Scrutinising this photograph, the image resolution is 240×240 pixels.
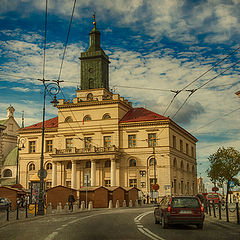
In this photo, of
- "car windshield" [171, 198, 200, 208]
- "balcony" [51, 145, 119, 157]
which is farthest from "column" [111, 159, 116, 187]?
"car windshield" [171, 198, 200, 208]

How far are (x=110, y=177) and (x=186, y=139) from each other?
20190mm

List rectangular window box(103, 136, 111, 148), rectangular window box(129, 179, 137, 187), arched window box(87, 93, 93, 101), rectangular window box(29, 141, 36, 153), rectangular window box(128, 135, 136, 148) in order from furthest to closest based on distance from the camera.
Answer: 1. rectangular window box(29, 141, 36, 153)
2. arched window box(87, 93, 93, 101)
3. rectangular window box(103, 136, 111, 148)
4. rectangular window box(128, 135, 136, 148)
5. rectangular window box(129, 179, 137, 187)

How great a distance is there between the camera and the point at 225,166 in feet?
179

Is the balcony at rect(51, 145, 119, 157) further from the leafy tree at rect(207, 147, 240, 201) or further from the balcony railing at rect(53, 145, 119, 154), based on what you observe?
the leafy tree at rect(207, 147, 240, 201)

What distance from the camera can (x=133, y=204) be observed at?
52.8m

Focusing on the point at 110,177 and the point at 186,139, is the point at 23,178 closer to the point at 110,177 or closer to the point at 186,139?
the point at 110,177

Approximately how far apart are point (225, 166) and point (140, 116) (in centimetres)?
1923

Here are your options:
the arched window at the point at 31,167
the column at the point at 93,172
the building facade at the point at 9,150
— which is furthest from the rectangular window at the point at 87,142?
the building facade at the point at 9,150

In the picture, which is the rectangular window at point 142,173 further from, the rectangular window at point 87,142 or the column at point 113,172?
the rectangular window at point 87,142

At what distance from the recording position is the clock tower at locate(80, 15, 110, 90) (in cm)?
7288

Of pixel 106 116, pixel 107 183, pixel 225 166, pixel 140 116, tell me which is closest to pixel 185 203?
pixel 225 166

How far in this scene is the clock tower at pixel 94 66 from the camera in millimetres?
72875

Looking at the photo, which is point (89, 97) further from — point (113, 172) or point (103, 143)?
point (113, 172)

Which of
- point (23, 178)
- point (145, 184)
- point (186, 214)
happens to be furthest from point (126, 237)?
point (23, 178)
